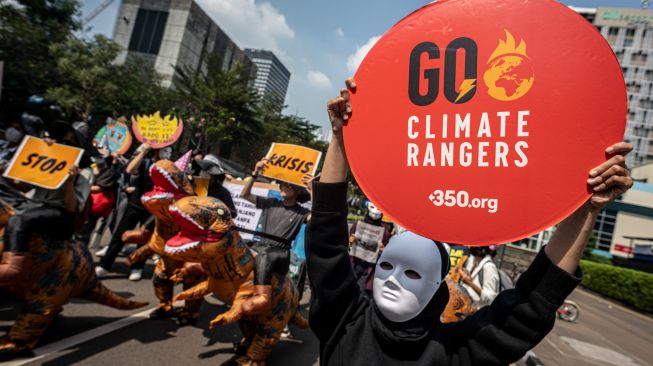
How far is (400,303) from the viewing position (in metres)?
1.35

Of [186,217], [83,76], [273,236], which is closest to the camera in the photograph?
[186,217]

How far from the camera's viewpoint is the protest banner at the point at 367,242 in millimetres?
4391

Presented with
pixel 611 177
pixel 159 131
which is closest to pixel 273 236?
pixel 611 177

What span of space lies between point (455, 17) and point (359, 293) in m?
1.15

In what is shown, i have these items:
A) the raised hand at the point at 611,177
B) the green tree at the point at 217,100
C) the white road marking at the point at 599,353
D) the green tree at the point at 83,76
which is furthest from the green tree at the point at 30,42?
the white road marking at the point at 599,353

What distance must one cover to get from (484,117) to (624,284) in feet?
76.1

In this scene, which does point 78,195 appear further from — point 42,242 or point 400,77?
point 400,77

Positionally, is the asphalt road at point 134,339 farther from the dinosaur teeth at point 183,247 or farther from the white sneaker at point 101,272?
the dinosaur teeth at point 183,247

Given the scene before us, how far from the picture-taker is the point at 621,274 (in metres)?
18.6

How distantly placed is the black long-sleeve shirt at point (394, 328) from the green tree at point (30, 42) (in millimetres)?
21042

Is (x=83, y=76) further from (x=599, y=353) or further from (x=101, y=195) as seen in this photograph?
(x=599, y=353)

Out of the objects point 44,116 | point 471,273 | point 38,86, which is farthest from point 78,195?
point 38,86

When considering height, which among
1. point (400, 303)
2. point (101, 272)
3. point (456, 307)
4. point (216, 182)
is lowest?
point (101, 272)

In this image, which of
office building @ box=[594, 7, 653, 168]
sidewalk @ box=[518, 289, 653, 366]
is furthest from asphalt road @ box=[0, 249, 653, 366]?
office building @ box=[594, 7, 653, 168]
